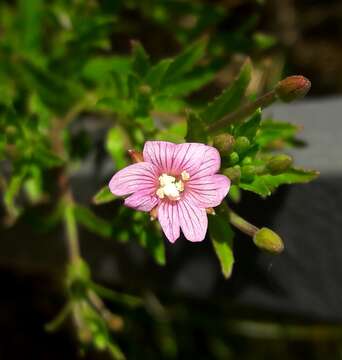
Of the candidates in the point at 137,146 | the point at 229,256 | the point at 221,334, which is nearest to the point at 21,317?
the point at 221,334

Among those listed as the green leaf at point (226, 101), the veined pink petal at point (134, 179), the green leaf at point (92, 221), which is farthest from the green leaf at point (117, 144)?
the veined pink petal at point (134, 179)

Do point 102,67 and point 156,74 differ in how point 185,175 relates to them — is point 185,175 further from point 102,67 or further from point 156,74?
point 102,67

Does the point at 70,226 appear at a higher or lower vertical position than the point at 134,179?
lower

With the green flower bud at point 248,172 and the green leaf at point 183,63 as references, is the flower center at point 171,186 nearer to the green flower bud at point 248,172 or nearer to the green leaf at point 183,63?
the green flower bud at point 248,172

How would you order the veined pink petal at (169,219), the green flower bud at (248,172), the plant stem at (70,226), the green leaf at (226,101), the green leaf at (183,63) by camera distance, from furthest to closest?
1. the plant stem at (70,226)
2. the green leaf at (183,63)
3. the green leaf at (226,101)
4. the green flower bud at (248,172)
5. the veined pink petal at (169,219)

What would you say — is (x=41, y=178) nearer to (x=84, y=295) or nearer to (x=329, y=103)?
(x=84, y=295)

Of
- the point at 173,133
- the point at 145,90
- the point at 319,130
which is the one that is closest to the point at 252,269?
the point at 319,130
